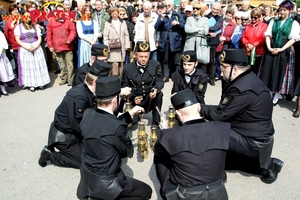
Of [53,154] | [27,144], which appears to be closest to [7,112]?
[27,144]

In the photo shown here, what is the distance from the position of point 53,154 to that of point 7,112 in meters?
2.83

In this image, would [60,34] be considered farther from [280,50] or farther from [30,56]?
[280,50]

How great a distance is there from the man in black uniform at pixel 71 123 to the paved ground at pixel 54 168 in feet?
0.60

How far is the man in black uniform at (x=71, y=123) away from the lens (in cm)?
357

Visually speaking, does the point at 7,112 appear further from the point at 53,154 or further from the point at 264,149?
the point at 264,149

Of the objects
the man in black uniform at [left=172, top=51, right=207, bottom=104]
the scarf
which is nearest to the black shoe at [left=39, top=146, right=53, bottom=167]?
the man in black uniform at [left=172, top=51, right=207, bottom=104]

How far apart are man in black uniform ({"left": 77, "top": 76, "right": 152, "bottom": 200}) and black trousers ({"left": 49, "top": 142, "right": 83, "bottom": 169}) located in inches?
38.7

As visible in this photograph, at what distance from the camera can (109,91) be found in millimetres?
2736

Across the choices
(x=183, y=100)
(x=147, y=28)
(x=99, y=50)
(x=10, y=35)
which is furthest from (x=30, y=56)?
(x=183, y=100)

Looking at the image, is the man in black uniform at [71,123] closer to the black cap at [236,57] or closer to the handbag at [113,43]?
the black cap at [236,57]

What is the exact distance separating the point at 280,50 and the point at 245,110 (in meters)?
3.28

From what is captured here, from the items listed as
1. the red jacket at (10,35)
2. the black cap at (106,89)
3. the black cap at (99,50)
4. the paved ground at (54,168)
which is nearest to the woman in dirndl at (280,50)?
the paved ground at (54,168)

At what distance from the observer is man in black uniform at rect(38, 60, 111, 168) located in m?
3.57

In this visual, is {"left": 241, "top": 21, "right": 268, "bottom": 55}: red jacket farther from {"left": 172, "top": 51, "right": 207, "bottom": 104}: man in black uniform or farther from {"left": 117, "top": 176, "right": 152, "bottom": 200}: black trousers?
{"left": 117, "top": 176, "right": 152, "bottom": 200}: black trousers
